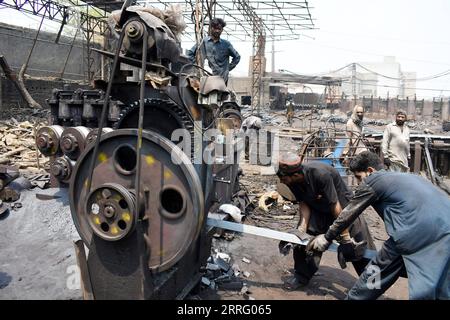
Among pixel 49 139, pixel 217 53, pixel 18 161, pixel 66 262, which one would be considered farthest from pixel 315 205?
pixel 18 161

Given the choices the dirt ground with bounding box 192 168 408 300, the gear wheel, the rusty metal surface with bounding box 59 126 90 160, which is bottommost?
the dirt ground with bounding box 192 168 408 300

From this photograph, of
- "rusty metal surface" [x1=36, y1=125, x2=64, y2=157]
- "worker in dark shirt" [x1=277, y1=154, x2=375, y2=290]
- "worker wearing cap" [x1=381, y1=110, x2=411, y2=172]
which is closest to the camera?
"worker in dark shirt" [x1=277, y1=154, x2=375, y2=290]

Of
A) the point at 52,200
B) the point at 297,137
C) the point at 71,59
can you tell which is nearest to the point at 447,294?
the point at 52,200

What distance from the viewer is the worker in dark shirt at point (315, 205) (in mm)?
3557

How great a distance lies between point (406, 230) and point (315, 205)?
121 cm

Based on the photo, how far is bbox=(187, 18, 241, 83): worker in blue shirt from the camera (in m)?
6.32

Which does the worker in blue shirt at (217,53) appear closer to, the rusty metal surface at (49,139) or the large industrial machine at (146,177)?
the rusty metal surface at (49,139)

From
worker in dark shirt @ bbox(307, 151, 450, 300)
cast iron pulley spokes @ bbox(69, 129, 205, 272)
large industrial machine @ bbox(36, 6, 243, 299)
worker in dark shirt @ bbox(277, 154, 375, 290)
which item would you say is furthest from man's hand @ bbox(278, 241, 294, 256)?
cast iron pulley spokes @ bbox(69, 129, 205, 272)

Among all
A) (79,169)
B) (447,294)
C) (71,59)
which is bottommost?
(447,294)

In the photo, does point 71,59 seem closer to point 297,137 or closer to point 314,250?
point 297,137

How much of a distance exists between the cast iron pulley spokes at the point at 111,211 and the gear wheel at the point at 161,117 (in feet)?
2.38

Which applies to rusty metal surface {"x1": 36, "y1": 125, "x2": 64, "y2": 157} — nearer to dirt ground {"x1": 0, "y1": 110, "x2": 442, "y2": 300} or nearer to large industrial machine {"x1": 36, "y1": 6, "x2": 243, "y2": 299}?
dirt ground {"x1": 0, "y1": 110, "x2": 442, "y2": 300}
